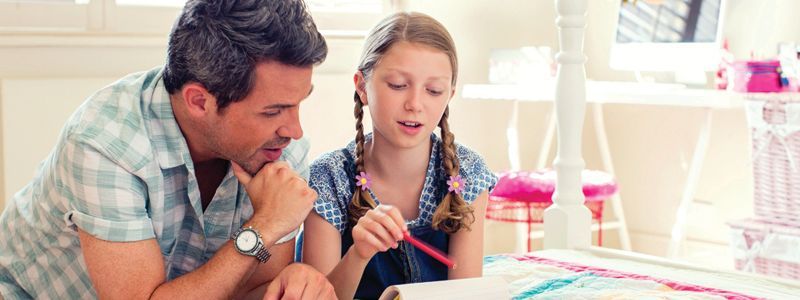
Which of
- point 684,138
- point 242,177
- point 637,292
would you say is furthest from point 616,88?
point 242,177

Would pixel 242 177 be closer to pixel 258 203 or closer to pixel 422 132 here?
pixel 258 203

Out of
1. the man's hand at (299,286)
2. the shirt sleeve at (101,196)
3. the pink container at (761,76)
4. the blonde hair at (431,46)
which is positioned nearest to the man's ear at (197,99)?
the shirt sleeve at (101,196)

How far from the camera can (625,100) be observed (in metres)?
3.32

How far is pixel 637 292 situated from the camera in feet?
5.42

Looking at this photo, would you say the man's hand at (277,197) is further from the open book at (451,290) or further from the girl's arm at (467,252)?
the girl's arm at (467,252)

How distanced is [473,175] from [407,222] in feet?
0.45

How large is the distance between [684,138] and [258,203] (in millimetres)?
2840

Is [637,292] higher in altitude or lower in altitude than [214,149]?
lower

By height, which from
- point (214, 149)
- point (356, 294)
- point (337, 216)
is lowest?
point (356, 294)

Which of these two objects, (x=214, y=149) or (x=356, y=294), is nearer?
(x=214, y=149)

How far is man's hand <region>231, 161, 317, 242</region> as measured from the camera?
1.41m

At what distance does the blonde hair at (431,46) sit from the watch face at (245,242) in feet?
1.08

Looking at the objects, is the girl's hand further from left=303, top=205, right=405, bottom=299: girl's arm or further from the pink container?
the pink container

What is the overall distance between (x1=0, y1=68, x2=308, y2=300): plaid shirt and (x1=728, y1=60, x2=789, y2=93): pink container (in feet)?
6.14
